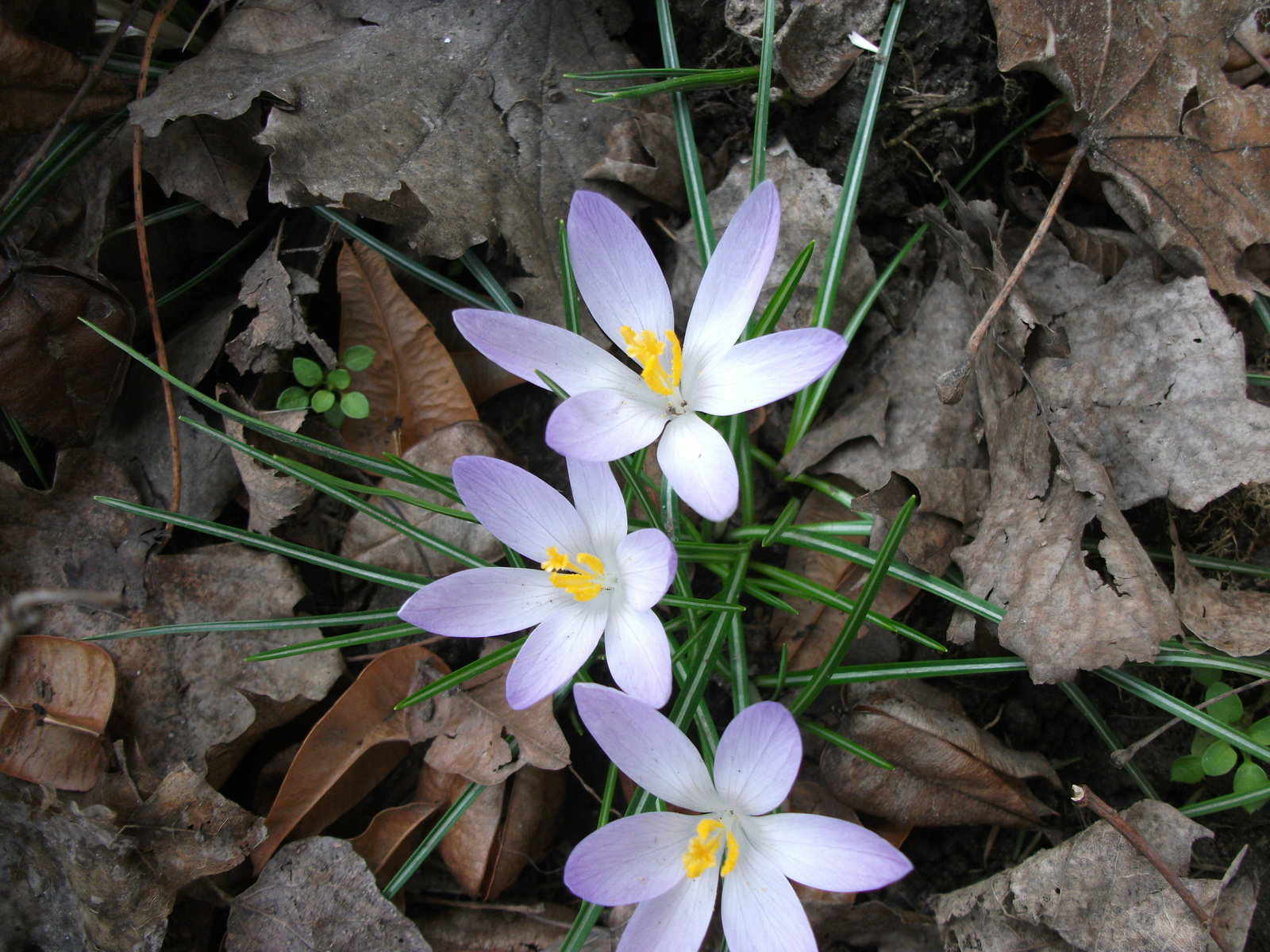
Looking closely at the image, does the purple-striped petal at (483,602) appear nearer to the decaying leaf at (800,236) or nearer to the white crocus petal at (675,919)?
the white crocus petal at (675,919)

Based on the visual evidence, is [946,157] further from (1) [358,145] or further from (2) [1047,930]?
(2) [1047,930]

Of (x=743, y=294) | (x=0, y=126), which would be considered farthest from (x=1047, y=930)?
(x=0, y=126)

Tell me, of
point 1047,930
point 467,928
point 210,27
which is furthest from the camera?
point 210,27

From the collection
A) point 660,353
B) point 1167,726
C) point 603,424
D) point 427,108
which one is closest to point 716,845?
point 603,424

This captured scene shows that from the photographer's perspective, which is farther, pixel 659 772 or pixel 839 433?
pixel 839 433

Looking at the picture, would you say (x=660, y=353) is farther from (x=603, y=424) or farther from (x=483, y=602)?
(x=483, y=602)

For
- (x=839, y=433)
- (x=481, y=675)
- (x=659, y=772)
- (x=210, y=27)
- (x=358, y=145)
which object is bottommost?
(x=481, y=675)

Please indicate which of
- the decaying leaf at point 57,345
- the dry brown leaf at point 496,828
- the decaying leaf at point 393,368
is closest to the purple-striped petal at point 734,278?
the decaying leaf at point 393,368
